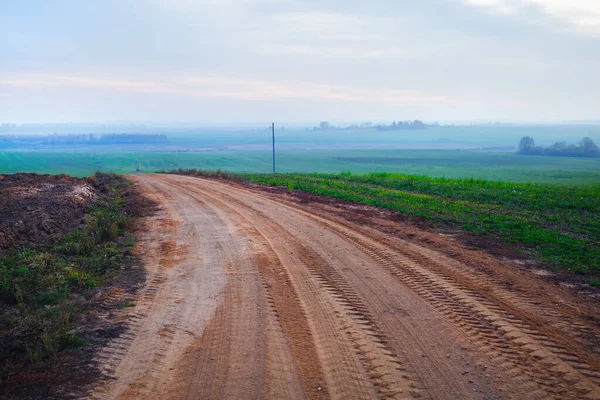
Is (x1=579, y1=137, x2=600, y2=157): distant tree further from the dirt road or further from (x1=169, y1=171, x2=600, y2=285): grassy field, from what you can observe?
the dirt road

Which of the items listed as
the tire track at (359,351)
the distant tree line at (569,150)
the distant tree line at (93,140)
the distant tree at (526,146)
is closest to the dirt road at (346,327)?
the tire track at (359,351)

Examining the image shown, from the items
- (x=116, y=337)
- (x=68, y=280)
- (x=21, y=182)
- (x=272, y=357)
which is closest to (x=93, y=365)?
(x=116, y=337)

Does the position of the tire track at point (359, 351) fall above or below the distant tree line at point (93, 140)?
below

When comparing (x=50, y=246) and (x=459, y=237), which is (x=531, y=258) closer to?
(x=459, y=237)

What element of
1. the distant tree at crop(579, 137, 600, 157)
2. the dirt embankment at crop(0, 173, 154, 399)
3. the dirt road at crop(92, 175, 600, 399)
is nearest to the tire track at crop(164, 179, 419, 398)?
the dirt road at crop(92, 175, 600, 399)

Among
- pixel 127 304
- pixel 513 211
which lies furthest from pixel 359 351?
pixel 513 211

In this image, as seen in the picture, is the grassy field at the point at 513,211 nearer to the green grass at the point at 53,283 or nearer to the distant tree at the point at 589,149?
the green grass at the point at 53,283
